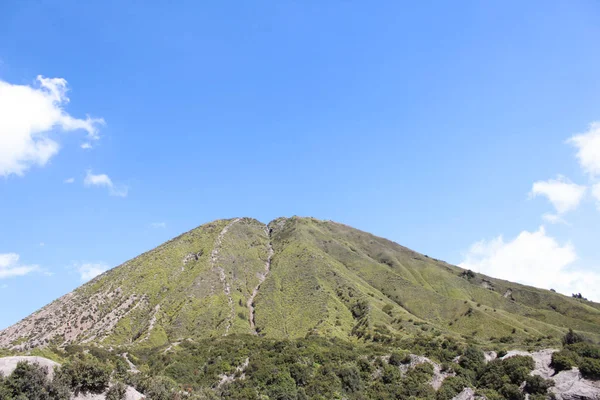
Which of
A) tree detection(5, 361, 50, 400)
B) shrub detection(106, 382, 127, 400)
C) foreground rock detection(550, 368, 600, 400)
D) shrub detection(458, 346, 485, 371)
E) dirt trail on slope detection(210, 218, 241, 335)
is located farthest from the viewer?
dirt trail on slope detection(210, 218, 241, 335)

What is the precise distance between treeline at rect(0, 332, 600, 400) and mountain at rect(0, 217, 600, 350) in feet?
68.8

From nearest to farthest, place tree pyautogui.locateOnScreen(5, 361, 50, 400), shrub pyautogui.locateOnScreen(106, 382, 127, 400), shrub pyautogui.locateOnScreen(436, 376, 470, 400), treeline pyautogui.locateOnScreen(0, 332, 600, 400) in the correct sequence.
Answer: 1. tree pyautogui.locateOnScreen(5, 361, 50, 400)
2. shrub pyautogui.locateOnScreen(106, 382, 127, 400)
3. treeline pyautogui.locateOnScreen(0, 332, 600, 400)
4. shrub pyautogui.locateOnScreen(436, 376, 470, 400)

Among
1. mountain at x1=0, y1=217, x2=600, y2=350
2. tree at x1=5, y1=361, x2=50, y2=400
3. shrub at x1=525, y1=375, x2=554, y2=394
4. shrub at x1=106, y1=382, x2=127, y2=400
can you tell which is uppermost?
mountain at x1=0, y1=217, x2=600, y2=350

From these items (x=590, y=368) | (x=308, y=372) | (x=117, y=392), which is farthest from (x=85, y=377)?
(x=590, y=368)

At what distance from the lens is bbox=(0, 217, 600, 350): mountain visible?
101875mm

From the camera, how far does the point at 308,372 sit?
56.3m

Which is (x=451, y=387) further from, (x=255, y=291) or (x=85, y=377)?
(x=255, y=291)

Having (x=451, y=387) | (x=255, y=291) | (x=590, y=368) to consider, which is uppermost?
(x=255, y=291)

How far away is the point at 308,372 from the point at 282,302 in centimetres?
6625

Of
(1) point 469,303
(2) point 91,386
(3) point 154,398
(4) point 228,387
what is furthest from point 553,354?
(1) point 469,303

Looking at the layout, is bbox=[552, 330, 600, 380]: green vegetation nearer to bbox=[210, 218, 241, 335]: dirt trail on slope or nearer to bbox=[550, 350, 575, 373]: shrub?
bbox=[550, 350, 575, 373]: shrub

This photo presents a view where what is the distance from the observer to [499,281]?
17625 centimetres

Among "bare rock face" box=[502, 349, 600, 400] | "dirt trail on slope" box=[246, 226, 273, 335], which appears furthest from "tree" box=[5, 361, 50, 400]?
"dirt trail on slope" box=[246, 226, 273, 335]

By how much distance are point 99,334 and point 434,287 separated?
415 feet
